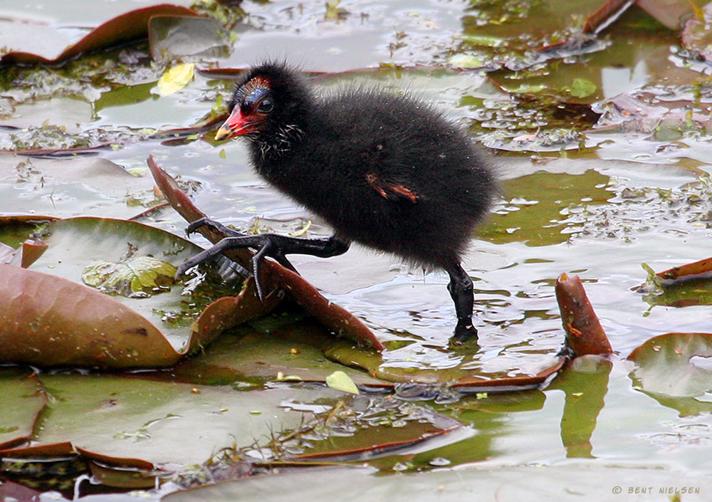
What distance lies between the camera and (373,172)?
4059 millimetres

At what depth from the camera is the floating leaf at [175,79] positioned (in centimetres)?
615

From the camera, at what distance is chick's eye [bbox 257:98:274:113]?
439 cm

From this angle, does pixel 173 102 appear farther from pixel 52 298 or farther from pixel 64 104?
pixel 52 298

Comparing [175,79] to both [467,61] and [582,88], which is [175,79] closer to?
[467,61]

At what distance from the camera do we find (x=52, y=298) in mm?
3615

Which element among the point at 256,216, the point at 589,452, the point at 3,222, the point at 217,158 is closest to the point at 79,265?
the point at 3,222

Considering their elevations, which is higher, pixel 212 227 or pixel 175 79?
pixel 175 79

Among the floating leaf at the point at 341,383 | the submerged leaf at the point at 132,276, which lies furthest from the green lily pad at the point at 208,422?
the submerged leaf at the point at 132,276

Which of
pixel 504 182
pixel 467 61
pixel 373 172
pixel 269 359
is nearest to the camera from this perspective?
pixel 269 359

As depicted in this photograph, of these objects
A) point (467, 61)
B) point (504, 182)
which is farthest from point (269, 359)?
point (467, 61)

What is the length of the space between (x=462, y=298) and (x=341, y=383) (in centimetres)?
69

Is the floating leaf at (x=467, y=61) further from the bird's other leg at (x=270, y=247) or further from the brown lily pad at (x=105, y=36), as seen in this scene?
the bird's other leg at (x=270, y=247)

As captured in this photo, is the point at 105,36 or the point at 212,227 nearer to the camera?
the point at 212,227

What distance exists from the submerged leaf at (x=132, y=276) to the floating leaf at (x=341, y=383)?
0.81 m
